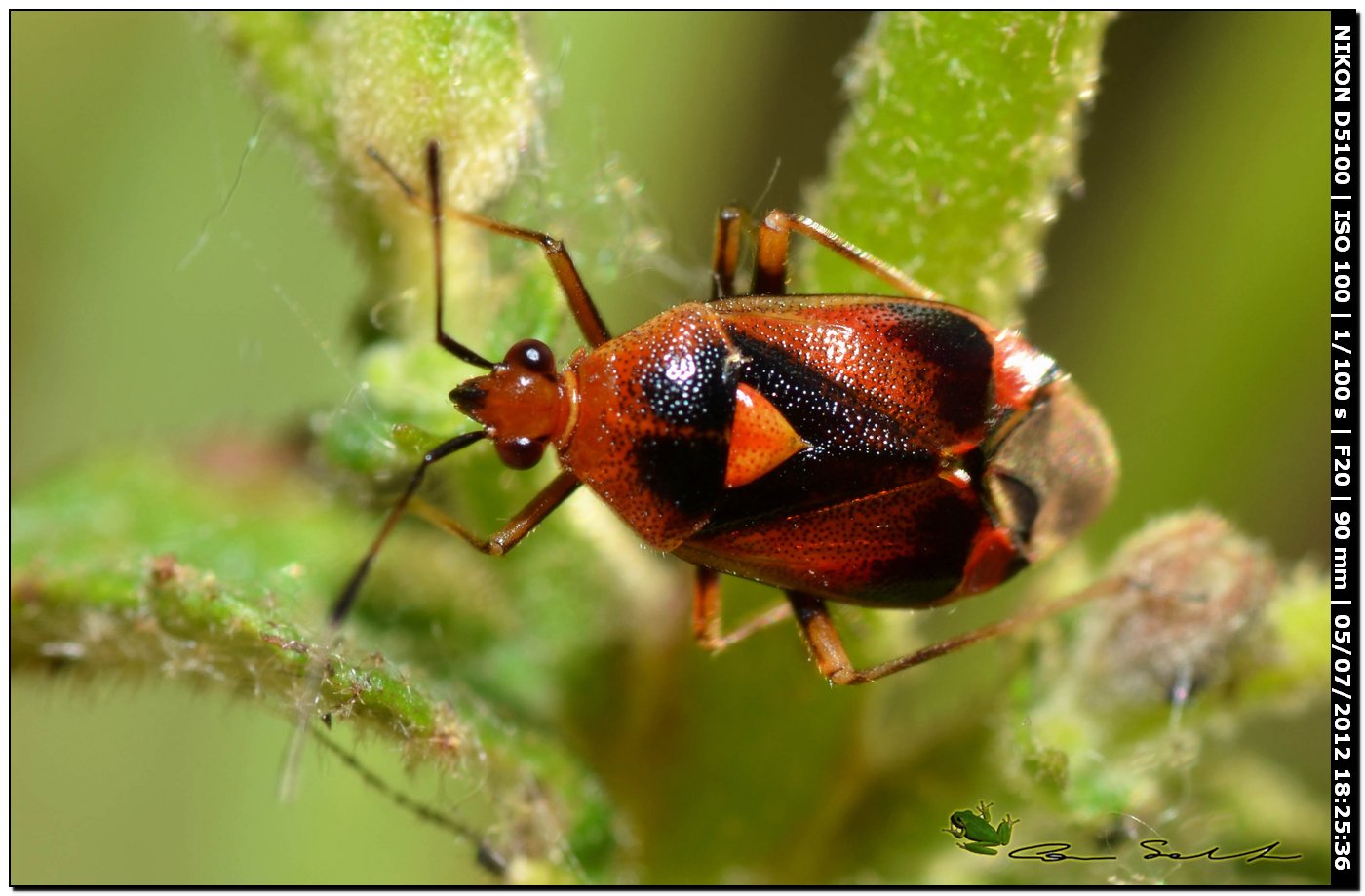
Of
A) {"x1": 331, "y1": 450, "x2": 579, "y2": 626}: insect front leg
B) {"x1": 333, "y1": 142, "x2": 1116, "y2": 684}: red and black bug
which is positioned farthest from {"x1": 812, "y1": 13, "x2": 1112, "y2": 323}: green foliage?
{"x1": 331, "y1": 450, "x2": 579, "y2": 626}: insect front leg

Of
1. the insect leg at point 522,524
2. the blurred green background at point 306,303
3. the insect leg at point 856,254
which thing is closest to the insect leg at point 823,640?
the insect leg at point 522,524

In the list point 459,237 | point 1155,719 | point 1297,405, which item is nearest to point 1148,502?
point 1297,405

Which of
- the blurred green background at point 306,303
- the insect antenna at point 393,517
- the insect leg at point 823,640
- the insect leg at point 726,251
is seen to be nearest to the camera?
the insect antenna at point 393,517

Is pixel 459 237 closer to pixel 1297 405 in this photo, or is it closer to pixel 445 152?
pixel 445 152

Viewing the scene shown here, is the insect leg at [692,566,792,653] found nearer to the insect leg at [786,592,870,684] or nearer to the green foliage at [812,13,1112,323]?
the insect leg at [786,592,870,684]

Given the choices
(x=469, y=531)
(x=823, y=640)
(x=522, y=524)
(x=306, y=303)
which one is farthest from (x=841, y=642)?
(x=306, y=303)

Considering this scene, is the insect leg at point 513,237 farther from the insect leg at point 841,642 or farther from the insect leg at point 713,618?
the insect leg at point 841,642

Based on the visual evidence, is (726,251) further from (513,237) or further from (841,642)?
(841,642)
